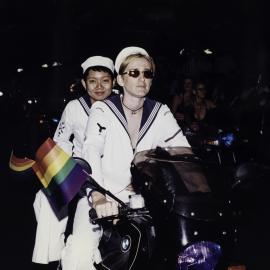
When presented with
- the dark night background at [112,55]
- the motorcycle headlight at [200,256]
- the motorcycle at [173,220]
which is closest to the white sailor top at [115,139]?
the dark night background at [112,55]

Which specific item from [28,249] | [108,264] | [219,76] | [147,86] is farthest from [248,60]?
[108,264]

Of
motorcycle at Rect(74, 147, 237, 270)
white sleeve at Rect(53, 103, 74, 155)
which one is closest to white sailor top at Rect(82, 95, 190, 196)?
motorcycle at Rect(74, 147, 237, 270)

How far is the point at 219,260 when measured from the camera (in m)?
2.43

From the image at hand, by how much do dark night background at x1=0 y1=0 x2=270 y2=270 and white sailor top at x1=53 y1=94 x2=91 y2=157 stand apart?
1045 millimetres

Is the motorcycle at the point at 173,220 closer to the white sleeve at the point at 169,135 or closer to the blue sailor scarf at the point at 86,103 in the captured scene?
the white sleeve at the point at 169,135

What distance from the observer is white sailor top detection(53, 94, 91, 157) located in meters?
5.08

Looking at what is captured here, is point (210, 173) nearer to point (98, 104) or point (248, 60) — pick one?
point (98, 104)

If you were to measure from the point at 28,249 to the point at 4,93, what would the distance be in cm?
1712

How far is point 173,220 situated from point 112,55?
27137mm

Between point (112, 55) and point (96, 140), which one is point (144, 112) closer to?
point (96, 140)

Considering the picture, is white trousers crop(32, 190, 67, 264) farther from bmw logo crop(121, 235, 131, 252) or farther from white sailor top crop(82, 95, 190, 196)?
bmw logo crop(121, 235, 131, 252)

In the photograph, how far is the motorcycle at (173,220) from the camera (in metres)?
2.36

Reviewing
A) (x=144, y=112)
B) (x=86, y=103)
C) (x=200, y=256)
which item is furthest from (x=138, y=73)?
(x=86, y=103)

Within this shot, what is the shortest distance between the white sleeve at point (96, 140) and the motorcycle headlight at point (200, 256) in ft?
3.54
